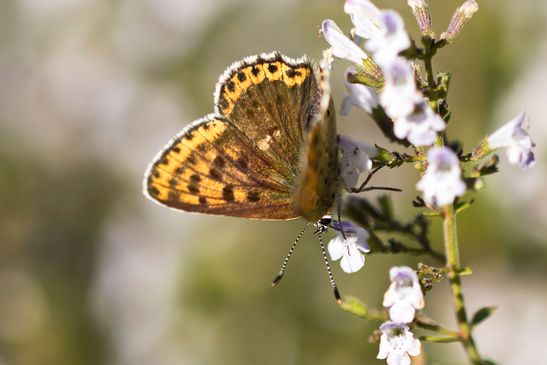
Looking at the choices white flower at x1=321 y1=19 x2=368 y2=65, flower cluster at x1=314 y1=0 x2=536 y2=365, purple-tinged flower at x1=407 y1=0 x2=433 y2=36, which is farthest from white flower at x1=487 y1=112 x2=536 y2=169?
white flower at x1=321 y1=19 x2=368 y2=65

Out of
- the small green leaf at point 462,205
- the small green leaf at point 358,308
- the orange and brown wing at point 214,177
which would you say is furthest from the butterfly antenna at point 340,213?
the small green leaf at point 462,205

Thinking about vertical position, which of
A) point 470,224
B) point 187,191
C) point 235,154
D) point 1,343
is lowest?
point 1,343

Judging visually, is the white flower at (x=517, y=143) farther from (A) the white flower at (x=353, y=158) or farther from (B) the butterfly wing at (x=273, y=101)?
(B) the butterfly wing at (x=273, y=101)

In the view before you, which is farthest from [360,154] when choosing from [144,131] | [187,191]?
[144,131]

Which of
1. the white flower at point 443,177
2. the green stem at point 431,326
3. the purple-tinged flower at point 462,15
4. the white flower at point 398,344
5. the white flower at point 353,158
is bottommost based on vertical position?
the white flower at point 398,344

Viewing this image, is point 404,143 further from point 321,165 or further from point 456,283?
point 456,283

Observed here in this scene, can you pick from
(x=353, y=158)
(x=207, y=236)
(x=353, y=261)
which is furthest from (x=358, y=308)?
(x=207, y=236)

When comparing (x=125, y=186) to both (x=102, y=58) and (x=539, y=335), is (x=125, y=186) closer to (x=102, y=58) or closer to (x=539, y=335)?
(x=102, y=58)
